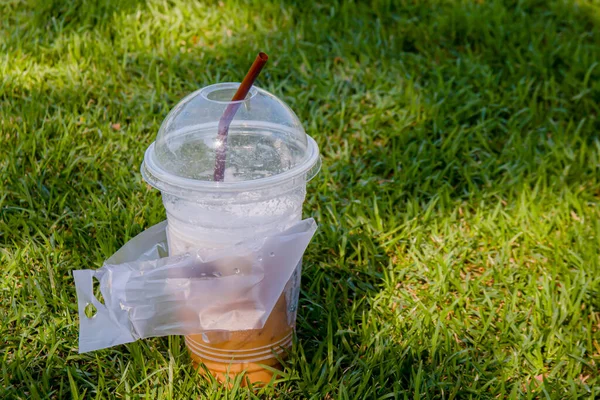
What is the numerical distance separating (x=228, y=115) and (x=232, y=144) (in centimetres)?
10

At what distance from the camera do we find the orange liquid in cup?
6.49 ft

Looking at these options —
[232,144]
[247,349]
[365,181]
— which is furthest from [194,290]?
[365,181]

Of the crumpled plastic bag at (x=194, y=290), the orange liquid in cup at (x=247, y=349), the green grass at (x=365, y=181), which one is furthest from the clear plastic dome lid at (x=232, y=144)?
the green grass at (x=365, y=181)

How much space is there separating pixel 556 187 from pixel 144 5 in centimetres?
236

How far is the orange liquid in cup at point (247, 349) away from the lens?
1979 millimetres

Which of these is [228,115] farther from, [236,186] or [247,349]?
[247,349]

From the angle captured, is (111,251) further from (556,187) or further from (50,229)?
(556,187)

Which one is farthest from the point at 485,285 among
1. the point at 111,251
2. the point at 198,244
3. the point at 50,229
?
the point at 50,229

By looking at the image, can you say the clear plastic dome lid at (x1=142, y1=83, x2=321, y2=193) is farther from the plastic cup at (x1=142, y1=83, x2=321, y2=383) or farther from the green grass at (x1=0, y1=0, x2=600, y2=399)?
the green grass at (x1=0, y1=0, x2=600, y2=399)

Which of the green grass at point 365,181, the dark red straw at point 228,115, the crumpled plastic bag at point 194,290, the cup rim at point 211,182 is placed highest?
the dark red straw at point 228,115

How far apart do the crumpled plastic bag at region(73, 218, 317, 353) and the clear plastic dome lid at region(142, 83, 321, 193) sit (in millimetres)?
176

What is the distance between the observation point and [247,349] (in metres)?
2.00

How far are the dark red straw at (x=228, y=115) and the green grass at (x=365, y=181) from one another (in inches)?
23.6

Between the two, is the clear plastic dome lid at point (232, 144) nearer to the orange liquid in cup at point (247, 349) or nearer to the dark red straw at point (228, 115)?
the dark red straw at point (228, 115)
